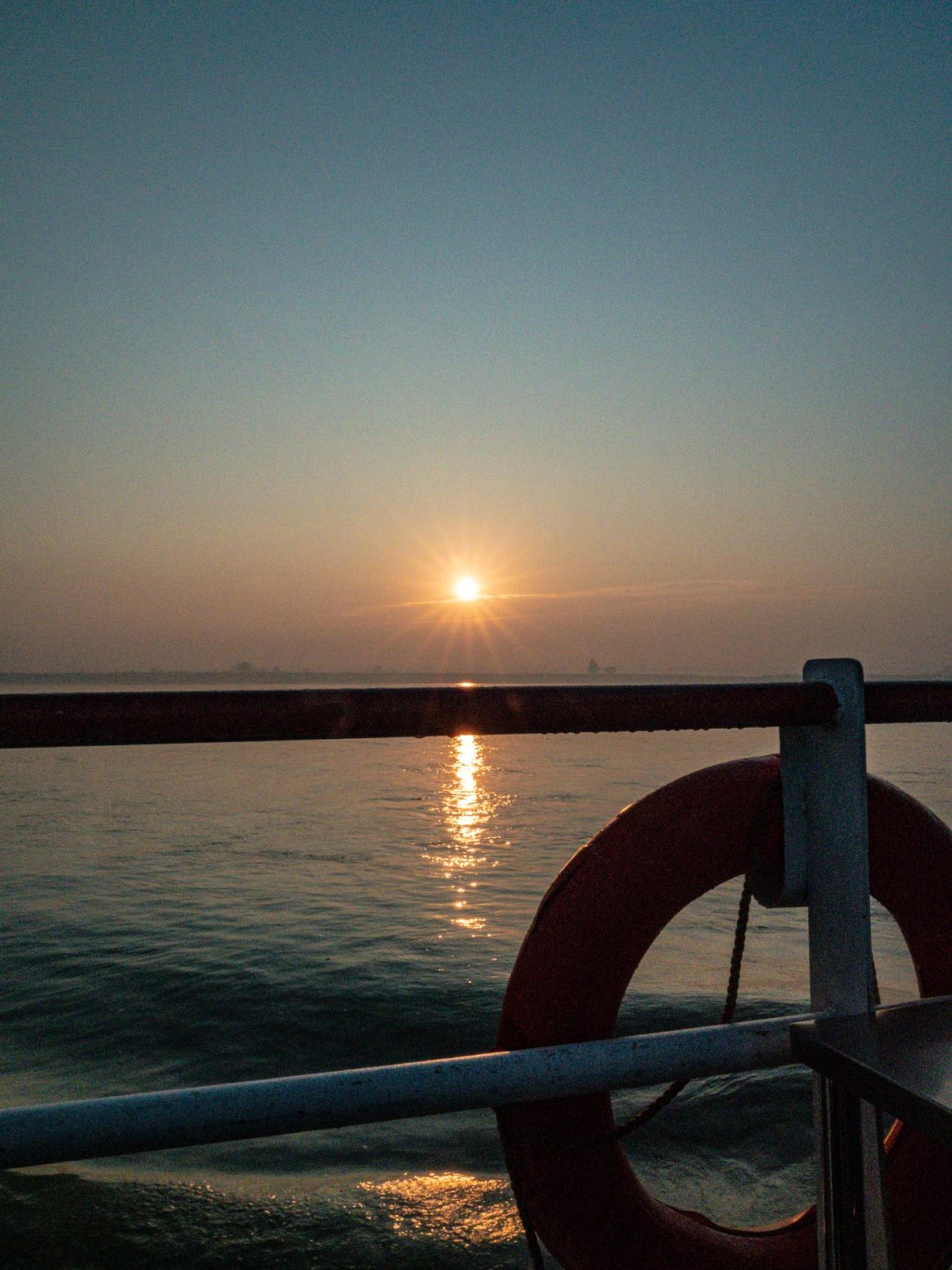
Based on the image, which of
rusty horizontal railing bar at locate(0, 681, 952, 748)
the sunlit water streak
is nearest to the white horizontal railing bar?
rusty horizontal railing bar at locate(0, 681, 952, 748)

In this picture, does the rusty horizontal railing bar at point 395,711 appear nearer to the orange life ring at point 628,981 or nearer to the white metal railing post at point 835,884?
the white metal railing post at point 835,884

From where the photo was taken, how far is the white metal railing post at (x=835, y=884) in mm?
1085

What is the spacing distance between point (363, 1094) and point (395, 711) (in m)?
0.37

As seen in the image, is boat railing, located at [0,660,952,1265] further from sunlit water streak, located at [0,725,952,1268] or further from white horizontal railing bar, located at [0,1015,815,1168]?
sunlit water streak, located at [0,725,952,1268]

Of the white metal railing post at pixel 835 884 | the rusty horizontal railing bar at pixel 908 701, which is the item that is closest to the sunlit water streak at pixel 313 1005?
the white metal railing post at pixel 835 884

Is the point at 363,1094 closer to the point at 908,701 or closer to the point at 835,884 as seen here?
the point at 835,884

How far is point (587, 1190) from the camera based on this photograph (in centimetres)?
116

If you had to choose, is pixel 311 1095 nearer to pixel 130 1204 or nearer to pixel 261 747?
pixel 130 1204

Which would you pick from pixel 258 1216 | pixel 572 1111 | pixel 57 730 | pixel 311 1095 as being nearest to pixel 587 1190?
pixel 572 1111

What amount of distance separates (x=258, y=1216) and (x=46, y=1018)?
203cm

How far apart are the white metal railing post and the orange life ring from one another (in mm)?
44

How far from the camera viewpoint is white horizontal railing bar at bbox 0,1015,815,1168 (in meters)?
0.84

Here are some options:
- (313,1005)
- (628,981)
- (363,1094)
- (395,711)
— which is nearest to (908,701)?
(628,981)

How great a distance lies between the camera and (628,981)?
1147mm
